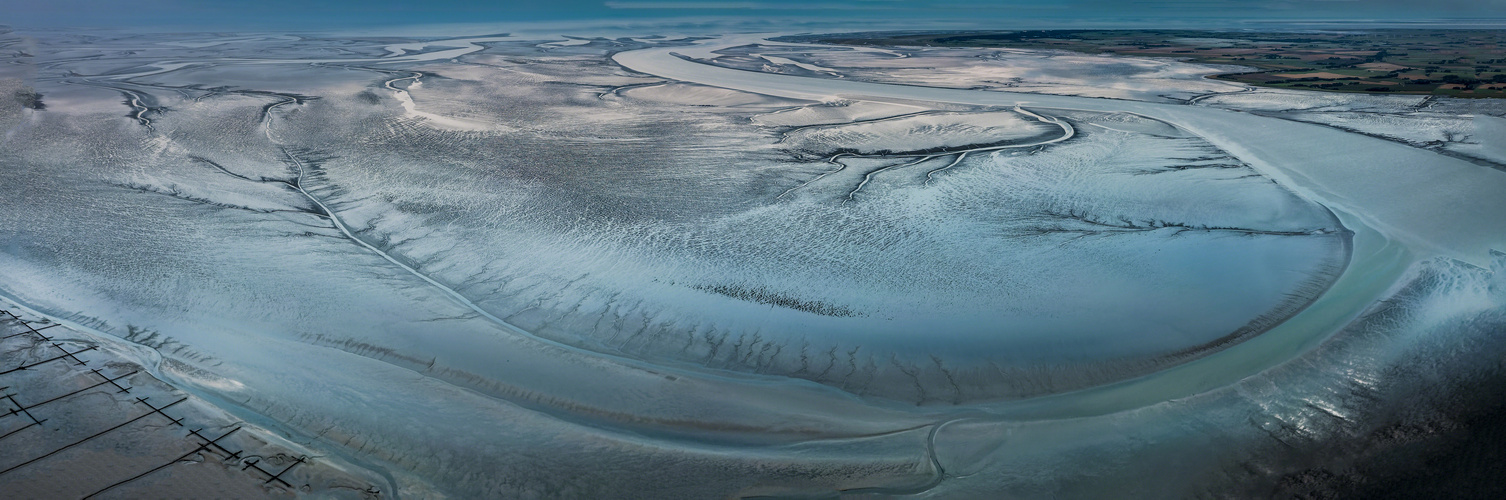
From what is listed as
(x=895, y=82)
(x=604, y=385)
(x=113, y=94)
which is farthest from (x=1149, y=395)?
(x=113, y=94)

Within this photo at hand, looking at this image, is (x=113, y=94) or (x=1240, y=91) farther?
(x=1240, y=91)

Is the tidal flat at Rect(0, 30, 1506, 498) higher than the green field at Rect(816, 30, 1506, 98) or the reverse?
the reverse

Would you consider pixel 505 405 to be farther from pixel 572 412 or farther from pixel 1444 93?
pixel 1444 93

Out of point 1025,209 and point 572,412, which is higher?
point 1025,209

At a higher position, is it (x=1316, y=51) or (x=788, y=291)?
(x=1316, y=51)

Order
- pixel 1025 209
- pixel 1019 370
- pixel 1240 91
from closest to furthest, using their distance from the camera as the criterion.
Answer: pixel 1019 370 < pixel 1025 209 < pixel 1240 91

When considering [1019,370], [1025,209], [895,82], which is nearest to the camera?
[1019,370]
